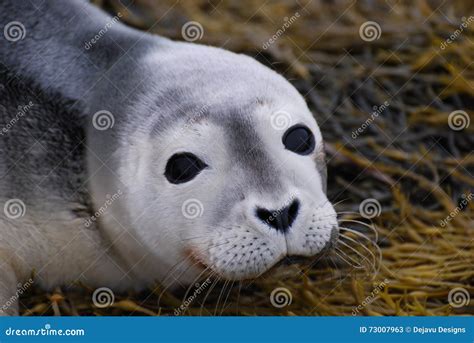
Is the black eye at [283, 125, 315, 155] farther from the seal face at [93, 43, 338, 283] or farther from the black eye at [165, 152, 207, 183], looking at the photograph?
the black eye at [165, 152, 207, 183]

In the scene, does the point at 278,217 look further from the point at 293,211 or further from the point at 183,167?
the point at 183,167

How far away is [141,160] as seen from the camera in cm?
246

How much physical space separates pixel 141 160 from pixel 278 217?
0.46m

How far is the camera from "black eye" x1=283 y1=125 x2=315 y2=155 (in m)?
2.41

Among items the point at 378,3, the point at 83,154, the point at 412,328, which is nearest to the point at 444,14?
the point at 378,3

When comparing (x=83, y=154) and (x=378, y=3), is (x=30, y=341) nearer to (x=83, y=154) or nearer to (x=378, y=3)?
(x=83, y=154)

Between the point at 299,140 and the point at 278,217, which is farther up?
the point at 299,140

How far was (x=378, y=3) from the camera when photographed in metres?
3.09

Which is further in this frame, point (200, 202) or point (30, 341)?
point (30, 341)

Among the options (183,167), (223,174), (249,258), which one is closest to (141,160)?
(183,167)

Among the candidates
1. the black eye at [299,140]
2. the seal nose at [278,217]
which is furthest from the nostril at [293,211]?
the black eye at [299,140]

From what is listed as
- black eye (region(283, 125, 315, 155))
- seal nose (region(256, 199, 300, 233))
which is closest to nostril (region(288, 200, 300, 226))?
seal nose (region(256, 199, 300, 233))

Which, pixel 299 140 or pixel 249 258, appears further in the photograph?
pixel 299 140

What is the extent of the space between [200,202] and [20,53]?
0.81 meters
